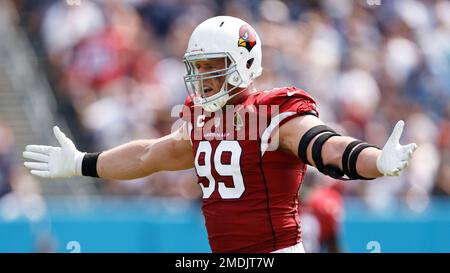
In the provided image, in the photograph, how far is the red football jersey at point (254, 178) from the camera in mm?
5172

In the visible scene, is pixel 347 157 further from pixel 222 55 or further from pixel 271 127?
pixel 222 55

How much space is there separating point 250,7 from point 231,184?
7.26 metres

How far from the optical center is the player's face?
5398 millimetres

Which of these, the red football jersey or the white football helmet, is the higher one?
the white football helmet

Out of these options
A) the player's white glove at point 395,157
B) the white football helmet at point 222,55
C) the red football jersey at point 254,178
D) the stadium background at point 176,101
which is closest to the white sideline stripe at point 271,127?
the red football jersey at point 254,178

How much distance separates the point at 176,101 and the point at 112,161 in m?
4.98

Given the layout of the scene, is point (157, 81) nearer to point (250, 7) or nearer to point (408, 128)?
point (250, 7)

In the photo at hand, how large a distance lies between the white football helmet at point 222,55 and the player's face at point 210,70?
2 cm

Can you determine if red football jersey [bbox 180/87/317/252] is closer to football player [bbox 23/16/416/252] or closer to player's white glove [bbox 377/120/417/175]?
football player [bbox 23/16/416/252]

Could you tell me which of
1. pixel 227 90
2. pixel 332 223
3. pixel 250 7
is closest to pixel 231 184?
pixel 227 90

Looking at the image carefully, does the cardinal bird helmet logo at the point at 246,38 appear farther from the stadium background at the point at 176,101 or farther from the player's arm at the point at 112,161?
the stadium background at the point at 176,101

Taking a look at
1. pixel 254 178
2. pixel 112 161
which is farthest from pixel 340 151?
pixel 112 161

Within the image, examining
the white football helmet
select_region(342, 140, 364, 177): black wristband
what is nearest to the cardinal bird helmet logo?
the white football helmet

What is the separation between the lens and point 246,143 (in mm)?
5215
